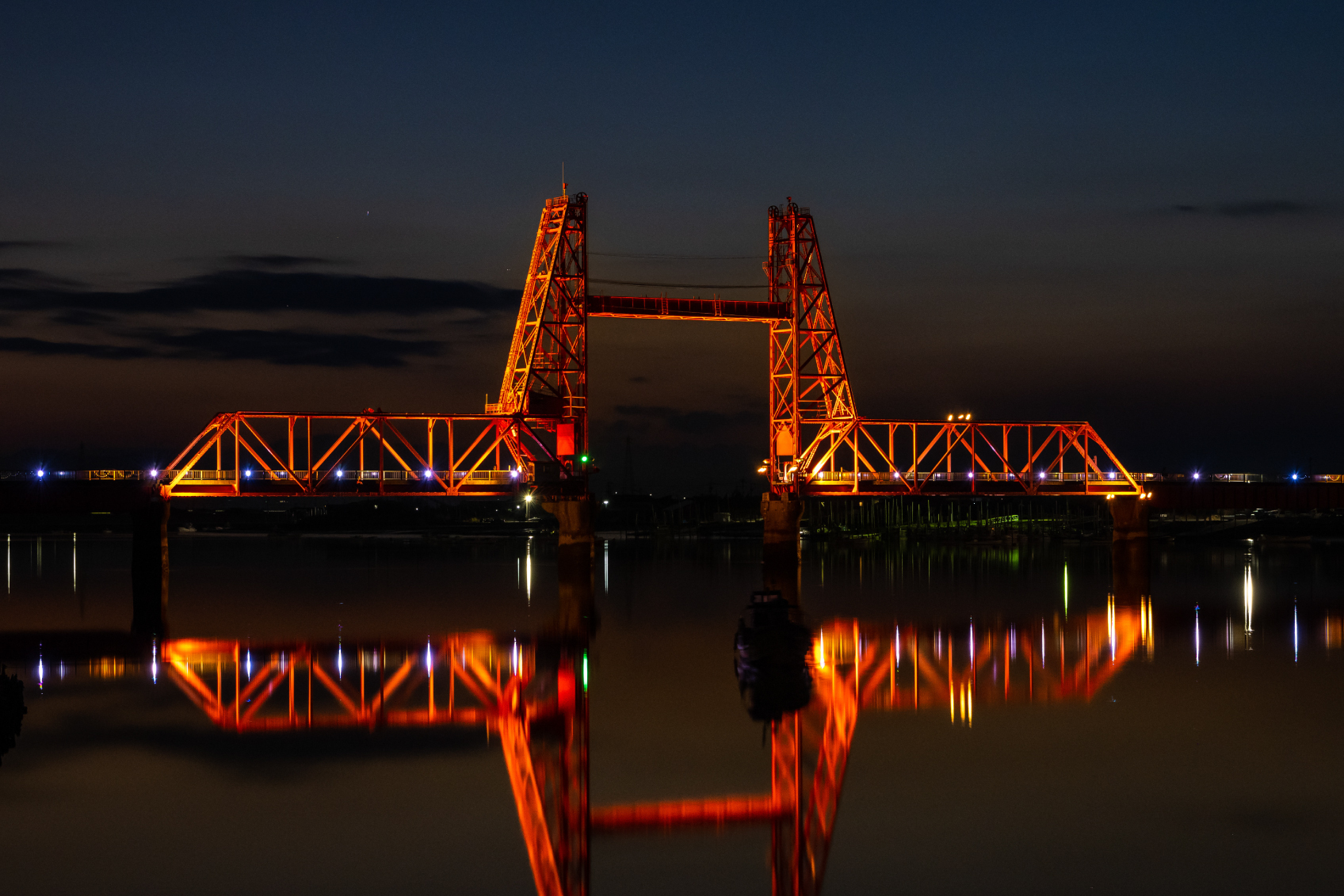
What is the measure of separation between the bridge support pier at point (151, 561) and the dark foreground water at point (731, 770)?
14.7 ft

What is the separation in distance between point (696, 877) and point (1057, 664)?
85.2ft

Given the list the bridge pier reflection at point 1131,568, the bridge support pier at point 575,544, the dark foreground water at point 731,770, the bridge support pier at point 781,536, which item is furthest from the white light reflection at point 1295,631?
the bridge support pier at point 575,544

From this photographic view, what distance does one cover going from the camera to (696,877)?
2064 cm

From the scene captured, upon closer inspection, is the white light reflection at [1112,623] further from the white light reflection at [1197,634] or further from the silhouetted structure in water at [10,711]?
the silhouetted structure in water at [10,711]

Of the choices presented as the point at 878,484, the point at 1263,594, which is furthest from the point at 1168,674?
the point at 878,484

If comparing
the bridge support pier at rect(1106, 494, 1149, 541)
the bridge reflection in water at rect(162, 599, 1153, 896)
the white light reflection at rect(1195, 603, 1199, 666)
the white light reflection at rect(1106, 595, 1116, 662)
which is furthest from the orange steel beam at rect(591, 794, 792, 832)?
the bridge support pier at rect(1106, 494, 1149, 541)

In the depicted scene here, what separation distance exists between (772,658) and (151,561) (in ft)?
140

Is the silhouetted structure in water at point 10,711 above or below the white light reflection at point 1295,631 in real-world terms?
above

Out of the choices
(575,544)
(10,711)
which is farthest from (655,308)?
(10,711)

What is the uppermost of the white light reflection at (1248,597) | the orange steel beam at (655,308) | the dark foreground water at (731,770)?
the orange steel beam at (655,308)

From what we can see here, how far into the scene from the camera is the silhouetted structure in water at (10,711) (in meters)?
29.2

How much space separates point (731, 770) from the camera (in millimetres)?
27422

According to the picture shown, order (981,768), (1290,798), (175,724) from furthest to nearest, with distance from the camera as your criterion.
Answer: (175,724) < (981,768) < (1290,798)

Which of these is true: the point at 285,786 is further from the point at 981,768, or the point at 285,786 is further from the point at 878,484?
the point at 878,484
